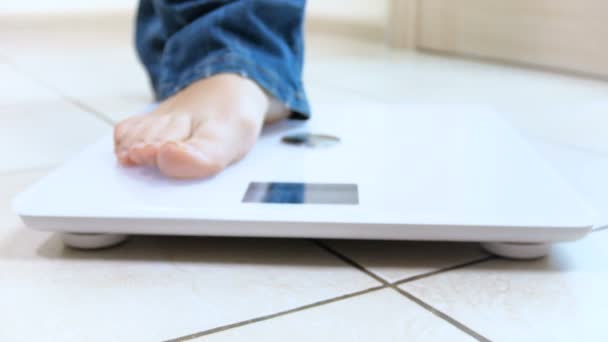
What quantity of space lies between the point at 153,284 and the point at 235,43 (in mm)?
334

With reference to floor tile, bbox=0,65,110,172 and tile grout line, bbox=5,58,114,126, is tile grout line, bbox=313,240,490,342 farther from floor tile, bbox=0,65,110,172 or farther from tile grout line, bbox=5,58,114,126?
tile grout line, bbox=5,58,114,126

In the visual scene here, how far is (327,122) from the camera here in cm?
74

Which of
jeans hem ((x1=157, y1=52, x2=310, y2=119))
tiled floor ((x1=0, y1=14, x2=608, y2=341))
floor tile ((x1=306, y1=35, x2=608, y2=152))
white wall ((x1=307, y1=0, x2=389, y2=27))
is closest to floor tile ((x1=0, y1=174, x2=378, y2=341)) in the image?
tiled floor ((x1=0, y1=14, x2=608, y2=341))

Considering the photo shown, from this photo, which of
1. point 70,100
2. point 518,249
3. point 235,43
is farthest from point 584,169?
point 70,100

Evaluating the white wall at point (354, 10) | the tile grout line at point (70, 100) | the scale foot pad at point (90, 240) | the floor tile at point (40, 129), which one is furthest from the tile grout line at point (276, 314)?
the white wall at point (354, 10)

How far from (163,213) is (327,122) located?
30cm

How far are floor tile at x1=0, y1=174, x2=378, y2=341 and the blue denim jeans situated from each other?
0.79 ft

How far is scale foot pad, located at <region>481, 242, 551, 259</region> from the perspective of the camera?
475 mm

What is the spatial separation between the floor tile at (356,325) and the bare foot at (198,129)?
171 millimetres

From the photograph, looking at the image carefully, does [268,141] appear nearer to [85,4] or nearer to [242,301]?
[242,301]

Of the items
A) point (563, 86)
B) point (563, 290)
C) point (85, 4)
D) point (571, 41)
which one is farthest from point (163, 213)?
point (85, 4)

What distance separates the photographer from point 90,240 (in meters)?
0.50

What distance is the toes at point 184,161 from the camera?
526mm

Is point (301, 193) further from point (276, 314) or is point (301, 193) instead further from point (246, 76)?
point (246, 76)
